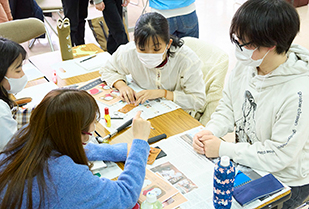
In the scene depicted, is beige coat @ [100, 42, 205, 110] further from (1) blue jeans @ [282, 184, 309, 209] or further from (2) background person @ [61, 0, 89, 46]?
(2) background person @ [61, 0, 89, 46]

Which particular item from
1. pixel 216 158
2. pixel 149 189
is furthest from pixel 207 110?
pixel 149 189

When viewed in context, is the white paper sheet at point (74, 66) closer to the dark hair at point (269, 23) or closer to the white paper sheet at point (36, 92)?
the white paper sheet at point (36, 92)

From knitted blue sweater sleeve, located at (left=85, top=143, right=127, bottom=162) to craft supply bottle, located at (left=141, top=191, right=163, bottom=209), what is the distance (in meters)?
0.28

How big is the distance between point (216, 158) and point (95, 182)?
535mm

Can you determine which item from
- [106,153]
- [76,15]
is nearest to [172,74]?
[106,153]

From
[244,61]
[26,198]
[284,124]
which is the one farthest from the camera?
[244,61]

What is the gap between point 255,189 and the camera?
1.06 m

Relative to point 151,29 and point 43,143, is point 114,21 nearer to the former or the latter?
point 151,29

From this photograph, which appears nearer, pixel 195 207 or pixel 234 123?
pixel 195 207

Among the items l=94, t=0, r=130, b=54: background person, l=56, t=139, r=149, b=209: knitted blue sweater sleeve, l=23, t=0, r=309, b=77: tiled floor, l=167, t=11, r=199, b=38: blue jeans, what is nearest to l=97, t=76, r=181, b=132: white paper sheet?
l=56, t=139, r=149, b=209: knitted blue sweater sleeve

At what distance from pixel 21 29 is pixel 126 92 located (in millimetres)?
1229

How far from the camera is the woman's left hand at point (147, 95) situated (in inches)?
65.7

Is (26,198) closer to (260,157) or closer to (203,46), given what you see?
(260,157)

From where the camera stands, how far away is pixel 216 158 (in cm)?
126
